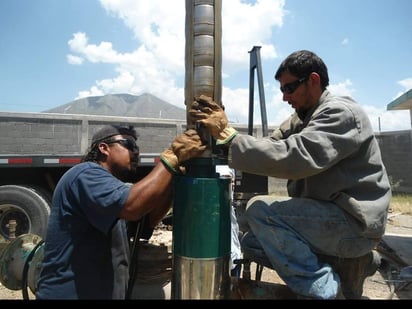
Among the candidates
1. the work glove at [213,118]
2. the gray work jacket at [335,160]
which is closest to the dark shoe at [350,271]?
the gray work jacket at [335,160]

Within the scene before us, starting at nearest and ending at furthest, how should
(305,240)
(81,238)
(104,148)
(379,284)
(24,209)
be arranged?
(305,240)
(81,238)
(104,148)
(379,284)
(24,209)

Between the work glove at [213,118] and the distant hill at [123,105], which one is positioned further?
the distant hill at [123,105]

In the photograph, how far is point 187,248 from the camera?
2.02m

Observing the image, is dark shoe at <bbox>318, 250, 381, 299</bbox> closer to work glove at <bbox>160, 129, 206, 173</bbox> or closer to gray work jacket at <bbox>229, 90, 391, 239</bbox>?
gray work jacket at <bbox>229, 90, 391, 239</bbox>

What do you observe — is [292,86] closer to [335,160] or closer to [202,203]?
[335,160]

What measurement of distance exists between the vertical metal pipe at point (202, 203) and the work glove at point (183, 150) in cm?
5

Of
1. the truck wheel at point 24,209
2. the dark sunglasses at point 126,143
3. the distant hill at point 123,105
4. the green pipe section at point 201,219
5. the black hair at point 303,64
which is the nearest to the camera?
the green pipe section at point 201,219

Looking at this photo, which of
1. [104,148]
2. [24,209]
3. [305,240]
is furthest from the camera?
[24,209]

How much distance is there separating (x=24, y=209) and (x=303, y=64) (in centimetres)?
477

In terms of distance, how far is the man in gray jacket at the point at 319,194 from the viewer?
6.17 ft

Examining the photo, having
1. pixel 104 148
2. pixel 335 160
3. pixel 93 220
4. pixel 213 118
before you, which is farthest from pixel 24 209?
pixel 335 160

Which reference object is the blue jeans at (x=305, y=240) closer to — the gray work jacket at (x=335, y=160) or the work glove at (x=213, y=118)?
the gray work jacket at (x=335, y=160)

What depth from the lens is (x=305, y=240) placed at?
2012 mm

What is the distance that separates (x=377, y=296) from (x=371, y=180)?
3.27 m
